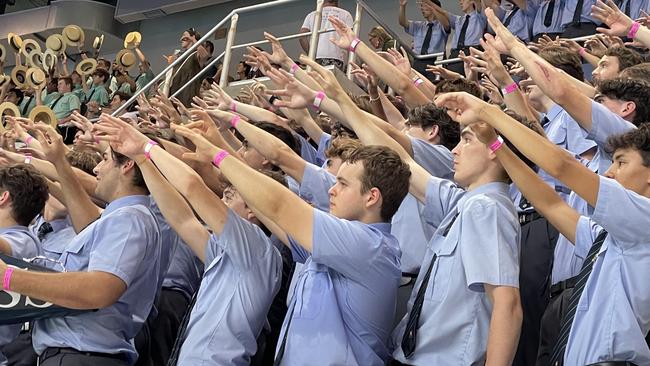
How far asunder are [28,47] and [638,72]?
10.2m

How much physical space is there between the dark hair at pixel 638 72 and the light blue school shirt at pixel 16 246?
7.73 feet

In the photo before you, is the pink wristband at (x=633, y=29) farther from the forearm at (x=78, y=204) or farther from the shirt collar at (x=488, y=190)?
the forearm at (x=78, y=204)

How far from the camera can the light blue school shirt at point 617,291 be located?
260 centimetres

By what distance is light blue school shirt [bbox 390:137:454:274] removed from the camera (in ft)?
11.8

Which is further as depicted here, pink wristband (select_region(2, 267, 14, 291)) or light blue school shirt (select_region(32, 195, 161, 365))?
light blue school shirt (select_region(32, 195, 161, 365))

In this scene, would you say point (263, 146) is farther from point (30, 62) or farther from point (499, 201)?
point (30, 62)

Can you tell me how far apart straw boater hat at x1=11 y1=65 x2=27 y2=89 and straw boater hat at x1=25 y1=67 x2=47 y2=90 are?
20 cm

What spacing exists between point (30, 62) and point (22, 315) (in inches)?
358

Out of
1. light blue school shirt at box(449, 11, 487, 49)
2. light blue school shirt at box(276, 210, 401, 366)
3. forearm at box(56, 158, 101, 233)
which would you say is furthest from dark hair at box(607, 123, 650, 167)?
light blue school shirt at box(449, 11, 487, 49)

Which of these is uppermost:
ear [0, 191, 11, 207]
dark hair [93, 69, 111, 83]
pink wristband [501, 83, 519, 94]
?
pink wristband [501, 83, 519, 94]

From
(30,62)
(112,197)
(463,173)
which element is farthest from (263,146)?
(30,62)

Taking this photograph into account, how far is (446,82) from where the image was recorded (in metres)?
4.13

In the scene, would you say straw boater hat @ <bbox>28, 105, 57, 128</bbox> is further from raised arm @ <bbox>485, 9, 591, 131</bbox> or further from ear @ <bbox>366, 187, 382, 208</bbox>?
raised arm @ <bbox>485, 9, 591, 131</bbox>

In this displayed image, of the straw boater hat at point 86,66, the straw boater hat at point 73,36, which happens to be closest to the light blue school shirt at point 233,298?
the straw boater hat at point 86,66
